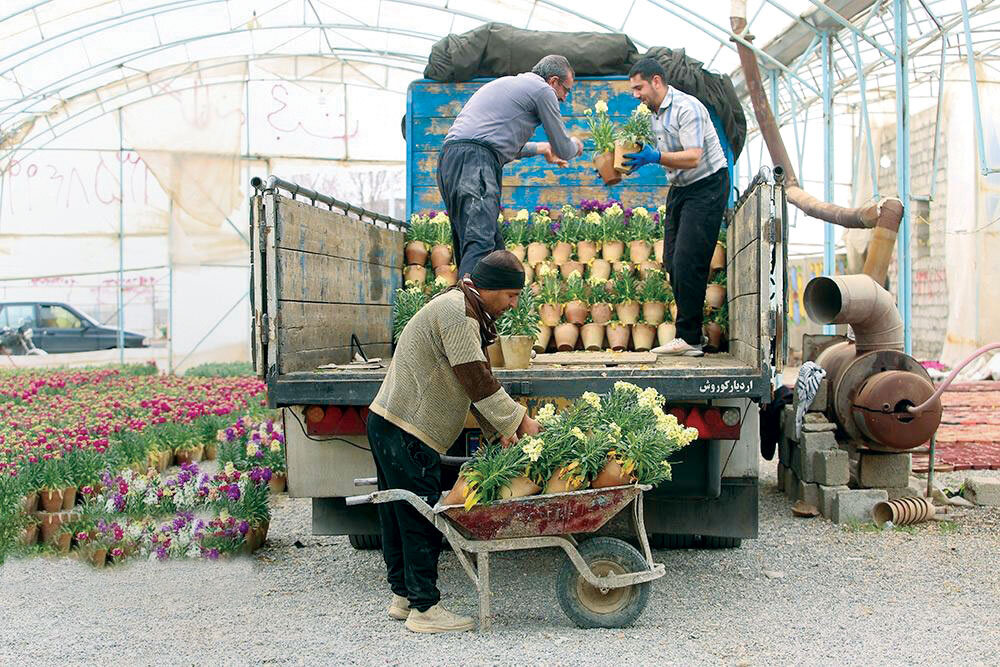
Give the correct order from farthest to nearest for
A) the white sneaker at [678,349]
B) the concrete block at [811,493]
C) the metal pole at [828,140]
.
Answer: the metal pole at [828,140] → the concrete block at [811,493] → the white sneaker at [678,349]

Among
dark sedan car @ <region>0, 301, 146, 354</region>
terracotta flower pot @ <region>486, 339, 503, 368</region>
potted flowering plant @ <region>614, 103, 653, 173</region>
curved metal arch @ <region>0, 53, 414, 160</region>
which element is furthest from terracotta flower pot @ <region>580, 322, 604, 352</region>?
dark sedan car @ <region>0, 301, 146, 354</region>

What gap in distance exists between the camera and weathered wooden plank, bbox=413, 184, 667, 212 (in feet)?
25.3

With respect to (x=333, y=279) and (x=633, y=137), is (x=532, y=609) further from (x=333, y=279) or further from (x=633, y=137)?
(x=633, y=137)

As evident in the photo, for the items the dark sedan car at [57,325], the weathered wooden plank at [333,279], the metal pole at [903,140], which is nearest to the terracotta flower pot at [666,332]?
the weathered wooden plank at [333,279]

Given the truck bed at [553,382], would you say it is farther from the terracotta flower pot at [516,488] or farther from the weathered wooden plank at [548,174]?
the weathered wooden plank at [548,174]

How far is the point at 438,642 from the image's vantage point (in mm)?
4215

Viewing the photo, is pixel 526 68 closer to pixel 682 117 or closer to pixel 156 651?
pixel 682 117

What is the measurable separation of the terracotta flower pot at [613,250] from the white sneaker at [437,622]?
130 inches

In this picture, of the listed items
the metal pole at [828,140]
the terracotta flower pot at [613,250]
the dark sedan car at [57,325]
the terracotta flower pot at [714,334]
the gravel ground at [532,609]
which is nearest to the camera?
the gravel ground at [532,609]

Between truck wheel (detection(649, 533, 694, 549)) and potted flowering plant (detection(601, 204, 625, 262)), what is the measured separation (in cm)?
214

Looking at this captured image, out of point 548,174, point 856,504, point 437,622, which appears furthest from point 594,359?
point 548,174

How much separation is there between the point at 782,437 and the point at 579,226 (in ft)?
7.39

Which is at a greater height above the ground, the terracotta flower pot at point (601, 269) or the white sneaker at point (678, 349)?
the terracotta flower pot at point (601, 269)

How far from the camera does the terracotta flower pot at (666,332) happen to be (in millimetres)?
6469
